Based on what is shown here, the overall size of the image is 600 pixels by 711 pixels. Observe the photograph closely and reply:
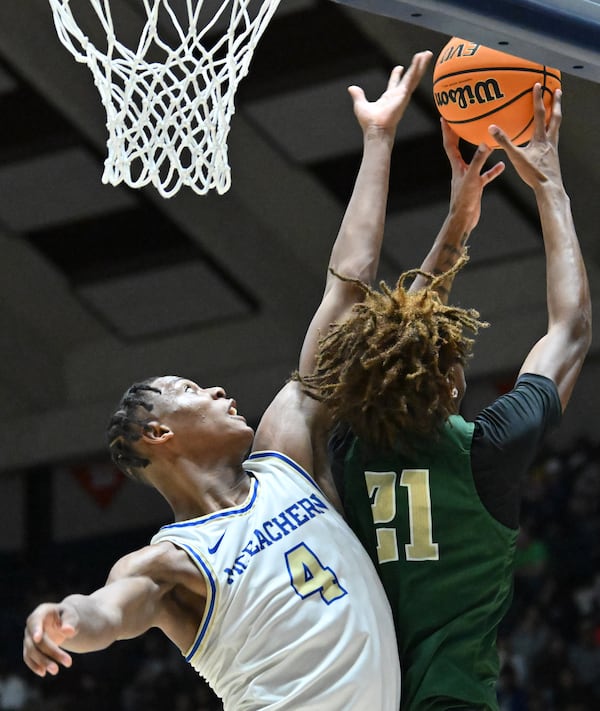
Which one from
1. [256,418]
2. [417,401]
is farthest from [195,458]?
[256,418]

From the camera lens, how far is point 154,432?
3.06 metres

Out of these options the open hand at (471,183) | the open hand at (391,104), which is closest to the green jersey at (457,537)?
the open hand at (471,183)

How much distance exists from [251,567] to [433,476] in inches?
16.9

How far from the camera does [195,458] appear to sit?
3.04m

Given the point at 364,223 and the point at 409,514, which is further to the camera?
the point at 364,223

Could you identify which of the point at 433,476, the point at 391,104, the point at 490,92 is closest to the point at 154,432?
the point at 433,476

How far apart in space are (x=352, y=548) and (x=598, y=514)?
286 inches

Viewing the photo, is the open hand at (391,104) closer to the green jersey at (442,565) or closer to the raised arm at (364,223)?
the raised arm at (364,223)

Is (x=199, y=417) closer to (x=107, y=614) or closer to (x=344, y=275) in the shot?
(x=344, y=275)

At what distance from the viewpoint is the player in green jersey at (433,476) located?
287 centimetres

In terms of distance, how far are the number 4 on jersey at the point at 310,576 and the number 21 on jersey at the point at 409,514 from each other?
17 cm

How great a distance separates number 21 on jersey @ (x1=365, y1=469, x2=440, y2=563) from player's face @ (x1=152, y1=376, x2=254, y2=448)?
0.33 meters

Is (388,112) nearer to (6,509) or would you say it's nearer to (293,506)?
(293,506)

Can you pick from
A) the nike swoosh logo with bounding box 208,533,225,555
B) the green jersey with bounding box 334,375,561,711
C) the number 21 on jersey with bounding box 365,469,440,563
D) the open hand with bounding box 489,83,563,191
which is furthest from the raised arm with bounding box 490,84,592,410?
the nike swoosh logo with bounding box 208,533,225,555
